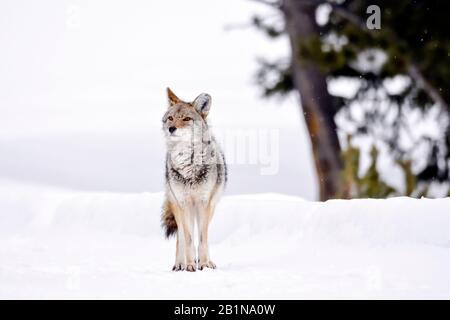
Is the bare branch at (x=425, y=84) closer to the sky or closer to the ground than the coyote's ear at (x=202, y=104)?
closer to the sky

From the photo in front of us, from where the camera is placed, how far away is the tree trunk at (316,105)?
39.4ft

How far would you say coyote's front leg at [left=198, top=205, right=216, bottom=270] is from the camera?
17.5 feet

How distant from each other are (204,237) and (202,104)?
112cm

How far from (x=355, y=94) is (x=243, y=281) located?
330 inches

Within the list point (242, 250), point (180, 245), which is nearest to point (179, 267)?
point (180, 245)

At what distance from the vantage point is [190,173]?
532 centimetres

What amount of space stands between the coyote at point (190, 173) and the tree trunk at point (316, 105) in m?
6.83

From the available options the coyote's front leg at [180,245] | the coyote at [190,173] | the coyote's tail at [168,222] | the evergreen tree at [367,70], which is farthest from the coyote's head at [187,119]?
A: the evergreen tree at [367,70]

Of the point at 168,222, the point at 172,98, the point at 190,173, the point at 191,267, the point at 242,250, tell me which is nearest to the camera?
the point at 191,267

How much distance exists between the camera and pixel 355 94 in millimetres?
12453

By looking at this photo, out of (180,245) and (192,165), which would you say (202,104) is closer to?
(192,165)

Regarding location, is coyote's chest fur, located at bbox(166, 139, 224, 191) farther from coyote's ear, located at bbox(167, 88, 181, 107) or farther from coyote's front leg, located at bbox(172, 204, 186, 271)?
coyote's ear, located at bbox(167, 88, 181, 107)

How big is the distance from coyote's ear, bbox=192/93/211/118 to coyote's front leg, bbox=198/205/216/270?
81 cm

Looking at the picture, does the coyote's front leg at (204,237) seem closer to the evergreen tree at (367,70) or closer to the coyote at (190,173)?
the coyote at (190,173)
